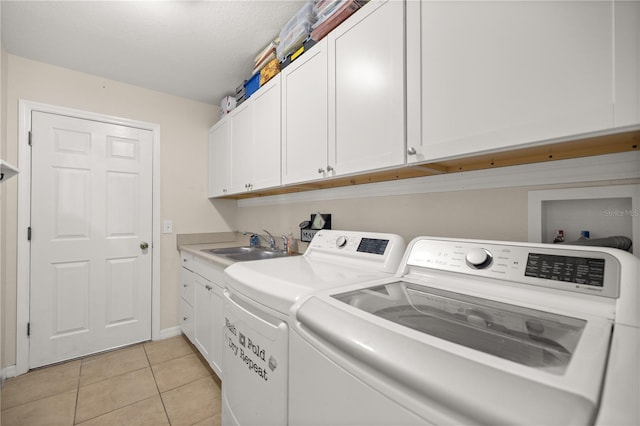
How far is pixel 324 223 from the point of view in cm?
191

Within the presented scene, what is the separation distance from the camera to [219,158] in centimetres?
273

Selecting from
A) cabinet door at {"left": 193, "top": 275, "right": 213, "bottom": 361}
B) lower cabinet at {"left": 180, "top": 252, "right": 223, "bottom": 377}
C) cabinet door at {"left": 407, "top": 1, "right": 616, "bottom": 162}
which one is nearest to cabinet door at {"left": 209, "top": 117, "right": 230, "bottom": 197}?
lower cabinet at {"left": 180, "top": 252, "right": 223, "bottom": 377}

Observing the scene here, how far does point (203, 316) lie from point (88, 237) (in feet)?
4.26

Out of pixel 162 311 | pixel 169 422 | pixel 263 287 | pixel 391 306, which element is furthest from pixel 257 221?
pixel 391 306

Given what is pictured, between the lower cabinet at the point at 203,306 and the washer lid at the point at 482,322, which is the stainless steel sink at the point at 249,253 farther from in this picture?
the washer lid at the point at 482,322

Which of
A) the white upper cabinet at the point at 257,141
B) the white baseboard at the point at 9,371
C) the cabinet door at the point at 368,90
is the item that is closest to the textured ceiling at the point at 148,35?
the white upper cabinet at the point at 257,141

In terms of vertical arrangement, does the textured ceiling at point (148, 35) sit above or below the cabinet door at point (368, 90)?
above

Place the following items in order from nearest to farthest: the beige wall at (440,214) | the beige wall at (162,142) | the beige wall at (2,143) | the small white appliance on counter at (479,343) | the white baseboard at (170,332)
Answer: the small white appliance on counter at (479,343) → the beige wall at (440,214) → the beige wall at (2,143) → the beige wall at (162,142) → the white baseboard at (170,332)

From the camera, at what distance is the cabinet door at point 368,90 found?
113 cm

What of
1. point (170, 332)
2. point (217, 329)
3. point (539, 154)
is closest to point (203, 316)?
point (217, 329)

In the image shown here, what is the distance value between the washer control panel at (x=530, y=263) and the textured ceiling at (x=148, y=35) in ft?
5.44

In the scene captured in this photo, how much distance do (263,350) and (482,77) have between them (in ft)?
3.90

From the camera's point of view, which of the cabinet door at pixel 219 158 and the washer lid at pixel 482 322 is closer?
the washer lid at pixel 482 322

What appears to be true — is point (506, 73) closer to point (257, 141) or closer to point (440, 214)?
point (440, 214)
